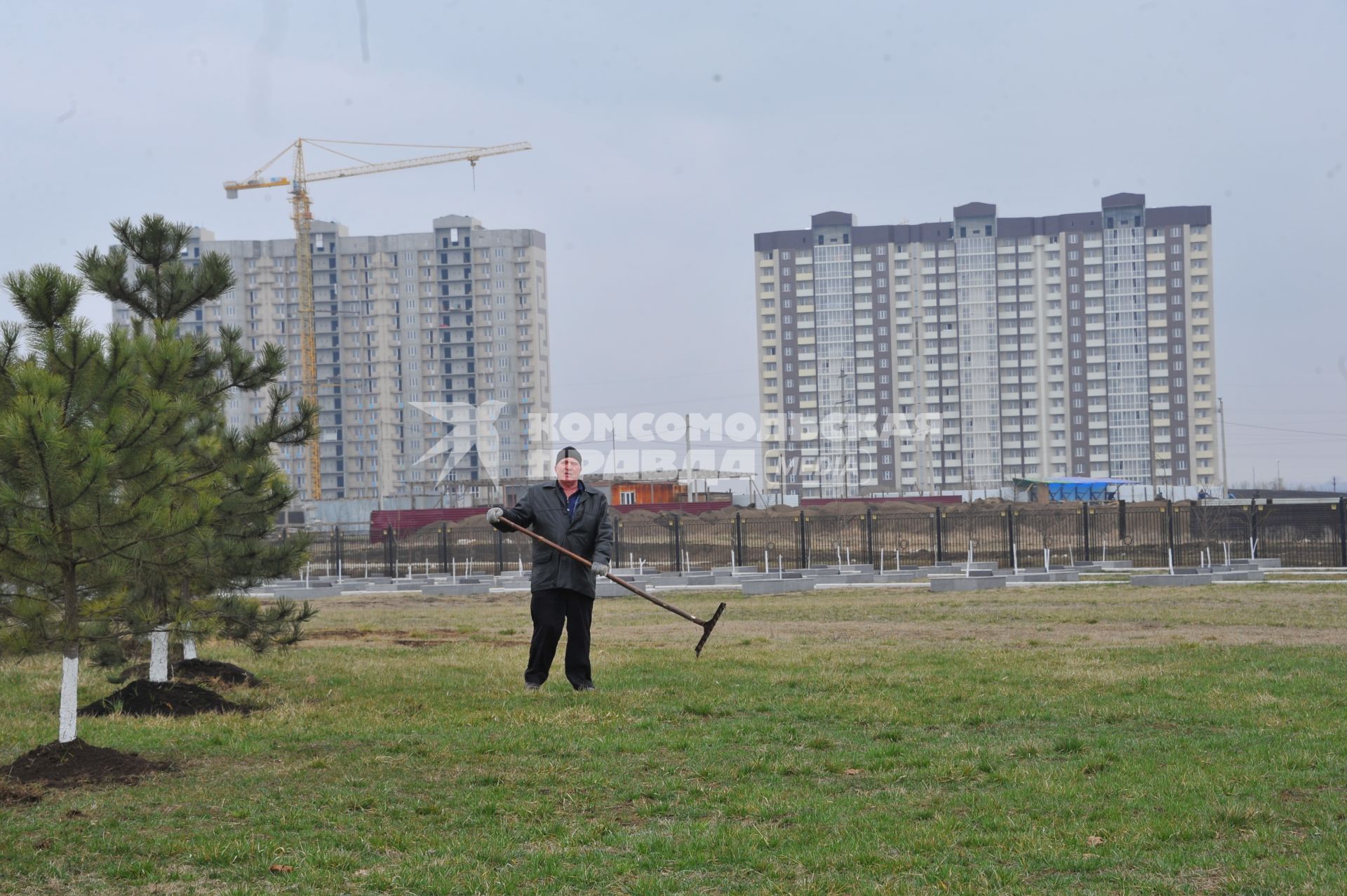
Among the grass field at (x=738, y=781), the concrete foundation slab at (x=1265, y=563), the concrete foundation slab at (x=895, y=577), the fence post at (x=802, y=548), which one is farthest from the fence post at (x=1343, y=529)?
the grass field at (x=738, y=781)

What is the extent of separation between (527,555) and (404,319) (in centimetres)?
8746

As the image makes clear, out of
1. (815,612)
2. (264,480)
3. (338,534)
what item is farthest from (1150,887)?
(338,534)

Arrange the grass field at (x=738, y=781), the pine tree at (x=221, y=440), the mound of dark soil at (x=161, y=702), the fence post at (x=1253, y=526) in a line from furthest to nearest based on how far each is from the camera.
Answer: the fence post at (x=1253, y=526) → the pine tree at (x=221, y=440) → the mound of dark soil at (x=161, y=702) → the grass field at (x=738, y=781)

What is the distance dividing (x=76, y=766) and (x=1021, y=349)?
117088mm

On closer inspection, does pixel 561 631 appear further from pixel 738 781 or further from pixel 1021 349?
pixel 1021 349

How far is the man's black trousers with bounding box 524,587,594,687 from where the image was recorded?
9.76 m

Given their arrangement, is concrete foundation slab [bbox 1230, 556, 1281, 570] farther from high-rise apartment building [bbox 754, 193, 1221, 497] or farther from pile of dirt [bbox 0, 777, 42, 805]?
high-rise apartment building [bbox 754, 193, 1221, 497]

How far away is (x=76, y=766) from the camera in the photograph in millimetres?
6824

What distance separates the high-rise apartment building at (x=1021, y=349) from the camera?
116 m

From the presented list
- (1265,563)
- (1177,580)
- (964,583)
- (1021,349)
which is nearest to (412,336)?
(1021,349)

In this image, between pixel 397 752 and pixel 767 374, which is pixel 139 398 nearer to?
pixel 397 752

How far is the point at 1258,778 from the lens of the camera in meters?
6.00

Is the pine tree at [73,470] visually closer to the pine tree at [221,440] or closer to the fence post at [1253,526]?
the pine tree at [221,440]

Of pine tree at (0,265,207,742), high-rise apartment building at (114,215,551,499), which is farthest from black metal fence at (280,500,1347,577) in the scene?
high-rise apartment building at (114,215,551,499)
